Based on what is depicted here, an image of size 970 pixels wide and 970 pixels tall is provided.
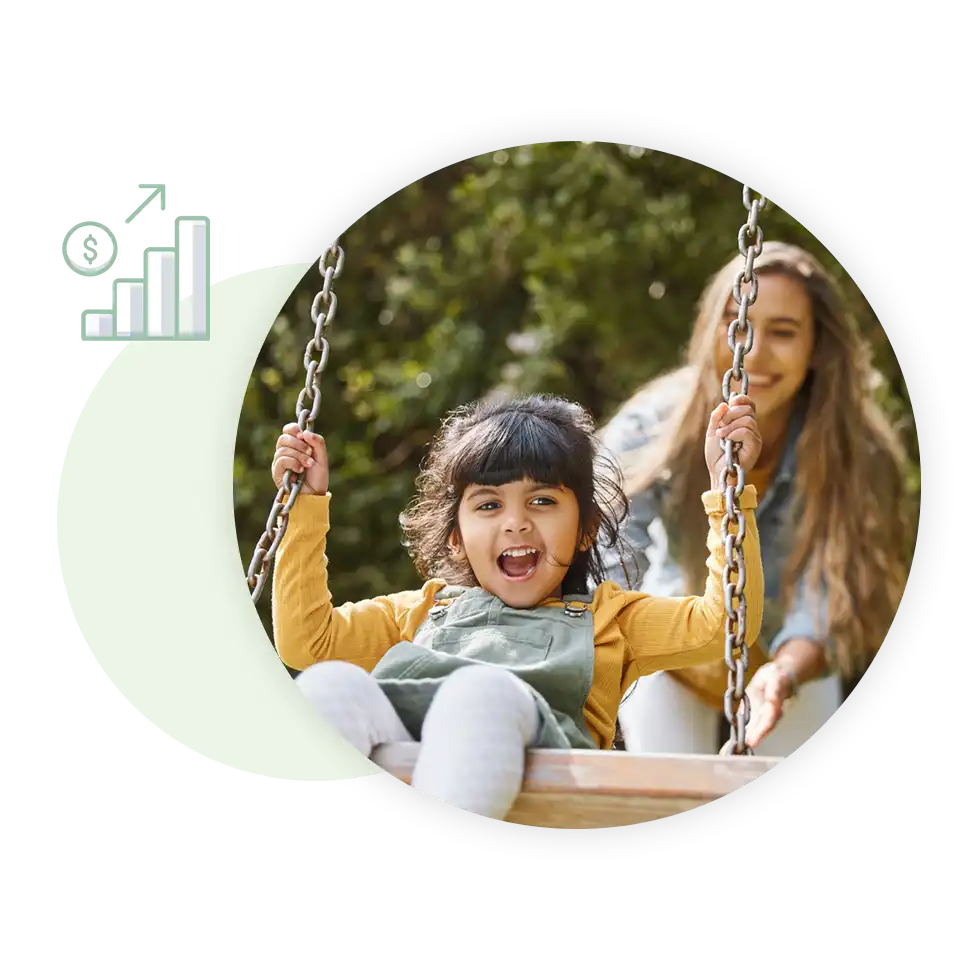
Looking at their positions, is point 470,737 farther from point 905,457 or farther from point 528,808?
point 905,457

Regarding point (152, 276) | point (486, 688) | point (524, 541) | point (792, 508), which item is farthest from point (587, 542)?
point (152, 276)

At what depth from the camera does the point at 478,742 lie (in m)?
1.65

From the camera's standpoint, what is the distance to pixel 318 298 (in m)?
1.71

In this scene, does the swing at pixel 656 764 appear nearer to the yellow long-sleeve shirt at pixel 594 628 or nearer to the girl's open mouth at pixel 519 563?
the yellow long-sleeve shirt at pixel 594 628

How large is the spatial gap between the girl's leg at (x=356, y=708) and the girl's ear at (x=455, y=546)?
0.20m

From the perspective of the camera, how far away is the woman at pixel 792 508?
211 centimetres

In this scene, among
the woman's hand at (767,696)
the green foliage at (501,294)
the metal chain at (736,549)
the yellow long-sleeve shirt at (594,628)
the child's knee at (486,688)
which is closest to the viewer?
the metal chain at (736,549)

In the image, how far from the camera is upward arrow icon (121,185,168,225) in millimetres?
1752

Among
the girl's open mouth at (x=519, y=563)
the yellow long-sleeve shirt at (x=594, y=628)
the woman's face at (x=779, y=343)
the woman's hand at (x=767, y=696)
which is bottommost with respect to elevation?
the woman's hand at (x=767, y=696)

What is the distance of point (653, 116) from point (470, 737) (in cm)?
78

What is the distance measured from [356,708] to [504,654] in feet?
0.64

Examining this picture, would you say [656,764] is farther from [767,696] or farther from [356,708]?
[767,696]

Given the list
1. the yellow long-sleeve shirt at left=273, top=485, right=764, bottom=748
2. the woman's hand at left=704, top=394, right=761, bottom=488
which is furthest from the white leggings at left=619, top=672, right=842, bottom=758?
the woman's hand at left=704, top=394, right=761, bottom=488

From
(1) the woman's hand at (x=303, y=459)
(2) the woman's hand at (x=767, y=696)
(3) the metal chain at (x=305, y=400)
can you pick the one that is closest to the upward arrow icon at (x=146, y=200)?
(3) the metal chain at (x=305, y=400)
